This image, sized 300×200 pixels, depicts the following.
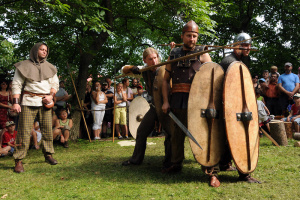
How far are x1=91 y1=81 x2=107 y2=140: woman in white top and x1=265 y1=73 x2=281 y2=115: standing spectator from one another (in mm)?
4798

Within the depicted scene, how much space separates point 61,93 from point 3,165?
3.71 metres

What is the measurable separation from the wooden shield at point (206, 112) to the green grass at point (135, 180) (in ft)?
1.31

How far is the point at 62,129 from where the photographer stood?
25.7 ft

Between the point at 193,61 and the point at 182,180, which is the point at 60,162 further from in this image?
the point at 193,61

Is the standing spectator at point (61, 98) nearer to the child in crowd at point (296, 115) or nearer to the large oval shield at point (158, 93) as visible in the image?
the large oval shield at point (158, 93)

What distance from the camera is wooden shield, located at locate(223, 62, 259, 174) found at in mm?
3619

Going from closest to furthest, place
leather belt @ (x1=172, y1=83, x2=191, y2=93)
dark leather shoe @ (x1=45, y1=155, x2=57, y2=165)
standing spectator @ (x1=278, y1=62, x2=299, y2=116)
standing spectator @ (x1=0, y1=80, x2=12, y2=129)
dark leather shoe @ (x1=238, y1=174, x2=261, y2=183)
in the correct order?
dark leather shoe @ (x1=238, y1=174, x2=261, y2=183), leather belt @ (x1=172, y1=83, x2=191, y2=93), dark leather shoe @ (x1=45, y1=155, x2=57, y2=165), standing spectator @ (x1=0, y1=80, x2=12, y2=129), standing spectator @ (x1=278, y1=62, x2=299, y2=116)

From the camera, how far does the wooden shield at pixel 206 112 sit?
3.71m

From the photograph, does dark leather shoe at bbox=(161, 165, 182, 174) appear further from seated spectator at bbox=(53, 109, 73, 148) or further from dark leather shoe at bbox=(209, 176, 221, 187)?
seated spectator at bbox=(53, 109, 73, 148)

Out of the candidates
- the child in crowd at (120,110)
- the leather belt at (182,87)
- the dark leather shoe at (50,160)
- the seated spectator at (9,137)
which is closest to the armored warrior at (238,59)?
the leather belt at (182,87)

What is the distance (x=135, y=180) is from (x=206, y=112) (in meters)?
1.28

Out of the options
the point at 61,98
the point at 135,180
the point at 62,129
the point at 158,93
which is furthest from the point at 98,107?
the point at 135,180

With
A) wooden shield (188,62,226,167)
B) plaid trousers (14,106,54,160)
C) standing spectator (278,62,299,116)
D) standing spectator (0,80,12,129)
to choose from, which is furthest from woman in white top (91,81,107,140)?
wooden shield (188,62,226,167)

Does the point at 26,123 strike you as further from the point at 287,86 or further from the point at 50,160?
the point at 287,86
